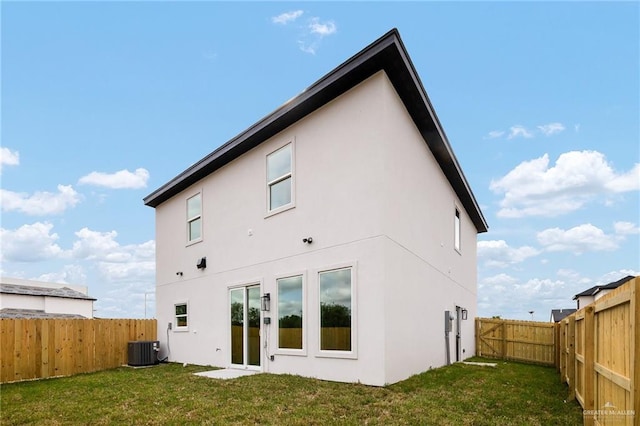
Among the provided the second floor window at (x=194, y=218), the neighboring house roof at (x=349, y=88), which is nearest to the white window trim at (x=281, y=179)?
the neighboring house roof at (x=349, y=88)

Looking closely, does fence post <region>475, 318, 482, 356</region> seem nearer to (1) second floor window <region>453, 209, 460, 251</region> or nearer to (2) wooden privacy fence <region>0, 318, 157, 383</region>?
(1) second floor window <region>453, 209, 460, 251</region>

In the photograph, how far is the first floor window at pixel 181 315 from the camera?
14160mm

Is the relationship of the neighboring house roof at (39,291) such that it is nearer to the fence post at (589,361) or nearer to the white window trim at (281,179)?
the white window trim at (281,179)

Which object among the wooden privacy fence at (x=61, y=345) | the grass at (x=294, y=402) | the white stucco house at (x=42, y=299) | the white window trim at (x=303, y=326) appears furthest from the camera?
the white stucco house at (x=42, y=299)

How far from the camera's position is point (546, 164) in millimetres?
15609

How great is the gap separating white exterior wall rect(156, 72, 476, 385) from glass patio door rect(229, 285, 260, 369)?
1.18ft

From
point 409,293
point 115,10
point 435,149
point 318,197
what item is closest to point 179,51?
point 115,10

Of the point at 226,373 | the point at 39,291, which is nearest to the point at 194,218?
the point at 226,373

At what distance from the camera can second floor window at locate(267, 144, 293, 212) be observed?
10148 mm

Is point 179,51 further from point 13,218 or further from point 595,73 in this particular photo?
point 595,73

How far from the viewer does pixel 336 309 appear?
848 centimetres

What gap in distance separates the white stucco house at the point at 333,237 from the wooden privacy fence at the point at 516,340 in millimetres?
3201

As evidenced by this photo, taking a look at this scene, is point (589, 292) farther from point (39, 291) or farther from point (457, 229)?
point (39, 291)

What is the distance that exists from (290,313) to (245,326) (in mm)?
2110
